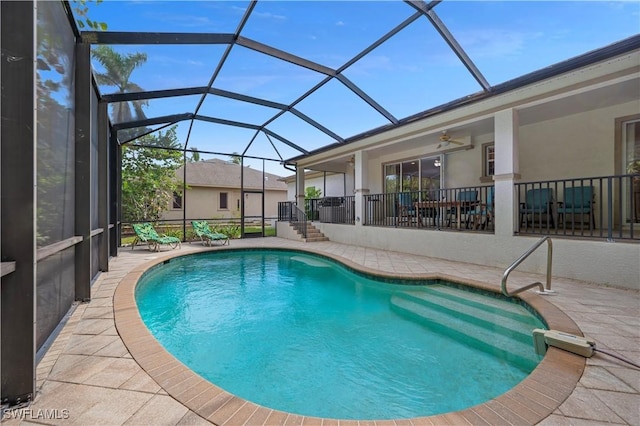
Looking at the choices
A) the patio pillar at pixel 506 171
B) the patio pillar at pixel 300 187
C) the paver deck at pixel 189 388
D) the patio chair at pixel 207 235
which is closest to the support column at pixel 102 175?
the paver deck at pixel 189 388

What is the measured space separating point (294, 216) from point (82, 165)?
9.64 metres

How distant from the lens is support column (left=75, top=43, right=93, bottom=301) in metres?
3.69

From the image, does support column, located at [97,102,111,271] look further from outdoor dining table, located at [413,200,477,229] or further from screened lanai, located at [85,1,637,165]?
outdoor dining table, located at [413,200,477,229]

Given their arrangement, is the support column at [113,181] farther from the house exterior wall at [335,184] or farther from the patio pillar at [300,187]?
the house exterior wall at [335,184]

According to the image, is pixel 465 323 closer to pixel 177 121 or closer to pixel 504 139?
pixel 504 139

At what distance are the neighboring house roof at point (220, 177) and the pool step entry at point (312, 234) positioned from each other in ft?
21.8

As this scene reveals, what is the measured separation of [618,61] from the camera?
4.42 meters

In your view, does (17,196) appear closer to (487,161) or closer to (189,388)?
(189,388)

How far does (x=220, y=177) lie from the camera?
64.6 ft

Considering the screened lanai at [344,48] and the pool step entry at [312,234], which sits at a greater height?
the screened lanai at [344,48]

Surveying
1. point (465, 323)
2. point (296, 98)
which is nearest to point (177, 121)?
point (296, 98)

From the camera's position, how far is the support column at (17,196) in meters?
1.80

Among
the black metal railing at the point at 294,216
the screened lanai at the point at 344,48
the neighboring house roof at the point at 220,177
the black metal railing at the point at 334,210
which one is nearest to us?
the screened lanai at the point at 344,48

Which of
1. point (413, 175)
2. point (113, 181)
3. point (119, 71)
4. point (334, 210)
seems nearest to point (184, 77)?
point (119, 71)
